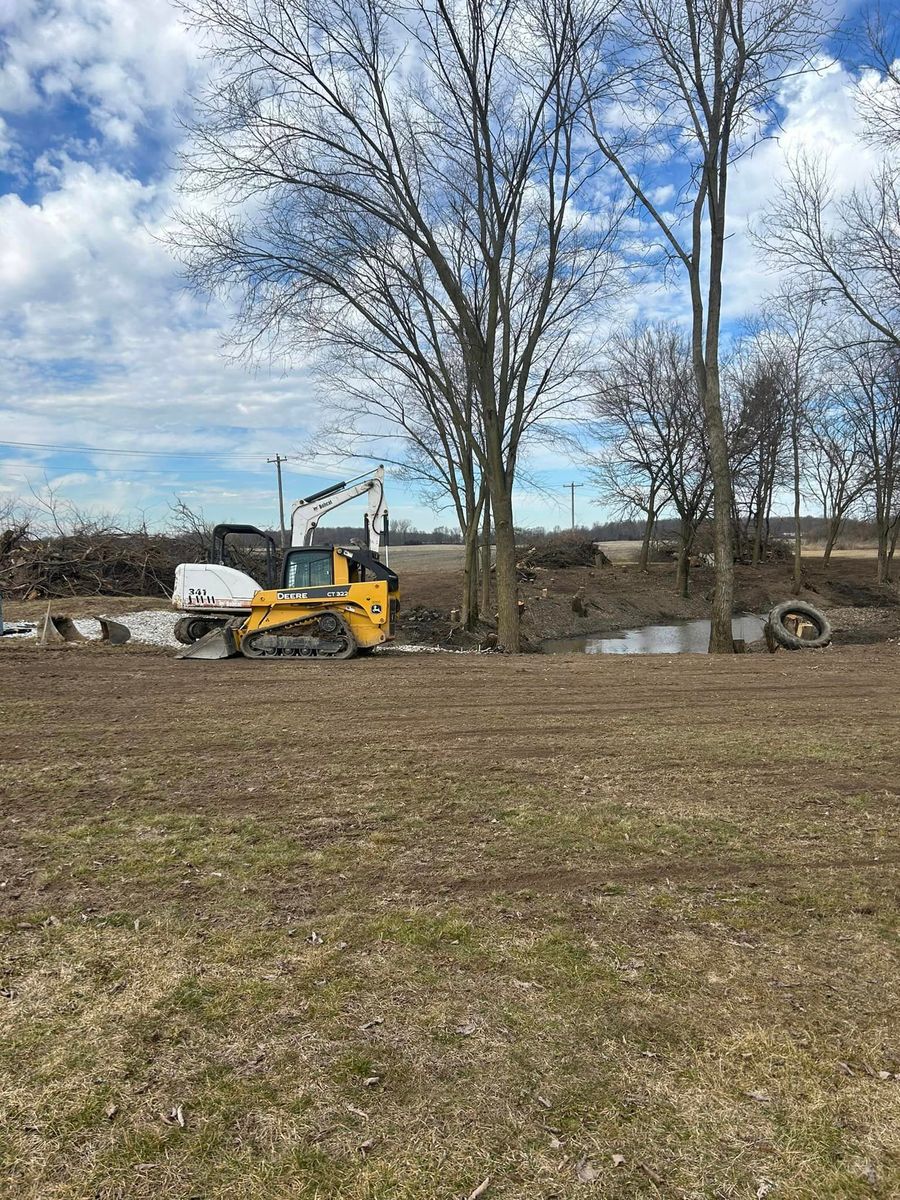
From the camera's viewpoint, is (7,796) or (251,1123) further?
(7,796)

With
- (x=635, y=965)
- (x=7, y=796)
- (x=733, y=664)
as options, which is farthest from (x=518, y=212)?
(x=635, y=965)

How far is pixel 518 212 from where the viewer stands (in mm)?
15352

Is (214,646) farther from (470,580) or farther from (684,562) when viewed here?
(684,562)

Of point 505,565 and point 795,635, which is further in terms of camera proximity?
point 505,565

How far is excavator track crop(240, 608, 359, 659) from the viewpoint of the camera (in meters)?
13.8

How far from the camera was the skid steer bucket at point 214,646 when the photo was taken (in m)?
13.6

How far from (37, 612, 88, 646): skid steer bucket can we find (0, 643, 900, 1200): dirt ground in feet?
30.8

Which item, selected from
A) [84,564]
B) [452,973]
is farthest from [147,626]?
[452,973]

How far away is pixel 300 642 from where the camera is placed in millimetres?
13781

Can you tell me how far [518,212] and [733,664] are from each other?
9910mm

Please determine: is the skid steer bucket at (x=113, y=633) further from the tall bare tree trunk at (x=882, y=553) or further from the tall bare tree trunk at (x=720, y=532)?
the tall bare tree trunk at (x=882, y=553)

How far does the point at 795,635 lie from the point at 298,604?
9733 millimetres

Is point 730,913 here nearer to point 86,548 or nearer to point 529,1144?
point 529,1144

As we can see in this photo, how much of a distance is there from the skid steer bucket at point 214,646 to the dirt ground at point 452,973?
6841 mm
